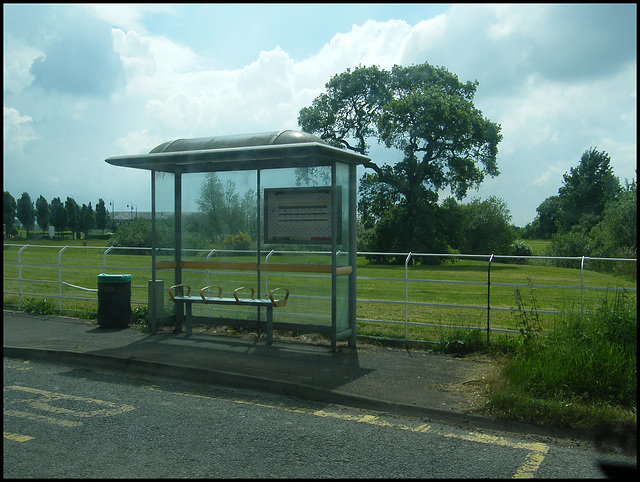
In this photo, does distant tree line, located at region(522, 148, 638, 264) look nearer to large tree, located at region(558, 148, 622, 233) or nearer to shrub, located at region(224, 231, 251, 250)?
large tree, located at region(558, 148, 622, 233)

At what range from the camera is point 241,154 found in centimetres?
848

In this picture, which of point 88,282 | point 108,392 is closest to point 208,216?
point 108,392

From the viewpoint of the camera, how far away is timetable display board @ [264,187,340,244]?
8.77 metres

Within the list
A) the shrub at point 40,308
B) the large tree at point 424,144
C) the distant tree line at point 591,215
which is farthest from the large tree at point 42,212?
the shrub at point 40,308

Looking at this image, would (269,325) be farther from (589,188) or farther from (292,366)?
(589,188)

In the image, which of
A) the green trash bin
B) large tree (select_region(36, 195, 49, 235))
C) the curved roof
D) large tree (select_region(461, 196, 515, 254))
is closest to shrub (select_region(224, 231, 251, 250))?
the curved roof

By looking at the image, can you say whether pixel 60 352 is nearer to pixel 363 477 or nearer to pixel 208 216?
pixel 208 216

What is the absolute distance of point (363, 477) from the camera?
419 cm

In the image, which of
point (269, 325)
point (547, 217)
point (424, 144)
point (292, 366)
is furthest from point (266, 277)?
point (547, 217)

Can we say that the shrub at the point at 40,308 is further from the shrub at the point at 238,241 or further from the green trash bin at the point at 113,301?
the shrub at the point at 238,241

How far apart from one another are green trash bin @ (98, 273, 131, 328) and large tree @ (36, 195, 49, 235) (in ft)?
193

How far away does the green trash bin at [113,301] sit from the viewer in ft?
34.2

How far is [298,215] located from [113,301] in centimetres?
389

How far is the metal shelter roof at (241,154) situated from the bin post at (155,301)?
193 cm
